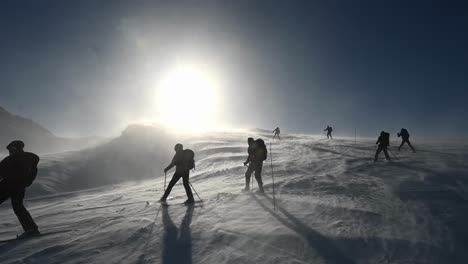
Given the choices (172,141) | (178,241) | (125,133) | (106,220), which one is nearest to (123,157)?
(172,141)

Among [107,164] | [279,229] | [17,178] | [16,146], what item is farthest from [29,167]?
[107,164]

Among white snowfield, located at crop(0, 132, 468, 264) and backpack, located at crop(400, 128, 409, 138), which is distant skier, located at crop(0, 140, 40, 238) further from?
backpack, located at crop(400, 128, 409, 138)

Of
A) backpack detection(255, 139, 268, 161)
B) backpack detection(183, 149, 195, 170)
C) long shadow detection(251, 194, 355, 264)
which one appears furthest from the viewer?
backpack detection(255, 139, 268, 161)

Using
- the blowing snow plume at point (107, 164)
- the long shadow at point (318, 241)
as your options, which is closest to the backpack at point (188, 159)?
the long shadow at point (318, 241)

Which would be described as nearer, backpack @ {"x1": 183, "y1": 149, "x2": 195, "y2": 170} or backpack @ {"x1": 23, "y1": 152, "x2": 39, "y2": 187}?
backpack @ {"x1": 23, "y1": 152, "x2": 39, "y2": 187}

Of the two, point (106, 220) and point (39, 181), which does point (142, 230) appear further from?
point (39, 181)

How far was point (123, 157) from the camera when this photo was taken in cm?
3828

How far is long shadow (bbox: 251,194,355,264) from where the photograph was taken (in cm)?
515

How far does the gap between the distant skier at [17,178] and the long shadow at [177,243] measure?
3.53 meters

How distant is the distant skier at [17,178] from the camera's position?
6912 mm

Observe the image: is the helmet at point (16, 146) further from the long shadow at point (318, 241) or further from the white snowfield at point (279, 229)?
the long shadow at point (318, 241)

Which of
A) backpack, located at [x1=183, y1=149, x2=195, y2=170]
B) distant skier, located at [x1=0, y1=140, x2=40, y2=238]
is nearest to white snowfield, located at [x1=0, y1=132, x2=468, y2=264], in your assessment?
distant skier, located at [x1=0, y1=140, x2=40, y2=238]

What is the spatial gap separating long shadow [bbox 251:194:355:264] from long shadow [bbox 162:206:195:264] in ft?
8.14

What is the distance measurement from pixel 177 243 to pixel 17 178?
4592mm
